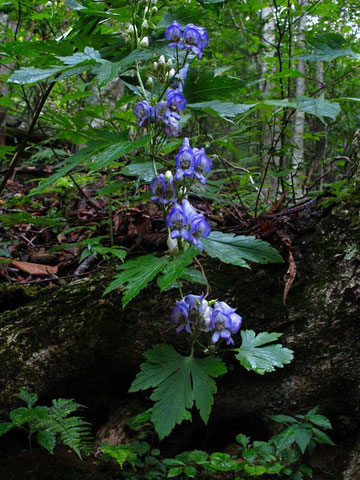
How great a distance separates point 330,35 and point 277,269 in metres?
1.13

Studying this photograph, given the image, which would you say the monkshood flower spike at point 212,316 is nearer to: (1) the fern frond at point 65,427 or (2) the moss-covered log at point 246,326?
(2) the moss-covered log at point 246,326

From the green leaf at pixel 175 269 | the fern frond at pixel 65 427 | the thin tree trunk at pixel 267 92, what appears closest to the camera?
the green leaf at pixel 175 269

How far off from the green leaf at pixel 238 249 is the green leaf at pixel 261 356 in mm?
298

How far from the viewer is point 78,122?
163 cm

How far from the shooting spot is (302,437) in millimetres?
1649

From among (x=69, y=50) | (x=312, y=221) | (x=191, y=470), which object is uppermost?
(x=69, y=50)

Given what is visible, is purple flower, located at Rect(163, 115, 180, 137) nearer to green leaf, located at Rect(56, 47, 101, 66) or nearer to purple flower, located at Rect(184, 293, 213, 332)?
green leaf, located at Rect(56, 47, 101, 66)

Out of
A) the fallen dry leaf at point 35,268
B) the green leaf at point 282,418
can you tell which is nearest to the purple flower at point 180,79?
the fallen dry leaf at point 35,268

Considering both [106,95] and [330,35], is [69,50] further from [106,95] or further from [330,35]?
[106,95]

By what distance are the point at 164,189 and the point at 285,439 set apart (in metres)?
1.21

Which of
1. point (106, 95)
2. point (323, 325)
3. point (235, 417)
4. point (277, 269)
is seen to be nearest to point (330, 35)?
point (277, 269)

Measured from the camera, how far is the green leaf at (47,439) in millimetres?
1543

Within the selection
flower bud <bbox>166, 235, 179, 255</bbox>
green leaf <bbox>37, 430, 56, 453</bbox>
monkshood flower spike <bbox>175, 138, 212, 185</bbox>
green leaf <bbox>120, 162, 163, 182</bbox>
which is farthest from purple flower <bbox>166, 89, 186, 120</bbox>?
green leaf <bbox>37, 430, 56, 453</bbox>

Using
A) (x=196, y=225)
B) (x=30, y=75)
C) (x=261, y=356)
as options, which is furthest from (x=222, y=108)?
(x=261, y=356)
